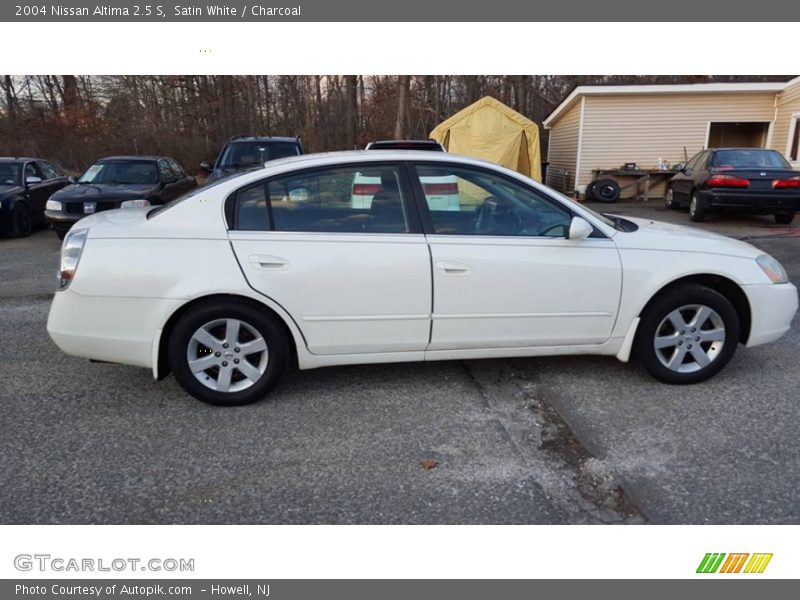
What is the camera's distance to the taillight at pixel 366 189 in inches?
139

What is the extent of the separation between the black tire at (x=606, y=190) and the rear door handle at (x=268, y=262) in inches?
575

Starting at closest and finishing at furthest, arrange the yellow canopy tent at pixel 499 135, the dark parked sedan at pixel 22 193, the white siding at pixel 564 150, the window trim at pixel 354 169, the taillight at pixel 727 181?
the window trim at pixel 354 169 < the dark parked sedan at pixel 22 193 < the taillight at pixel 727 181 < the yellow canopy tent at pixel 499 135 < the white siding at pixel 564 150

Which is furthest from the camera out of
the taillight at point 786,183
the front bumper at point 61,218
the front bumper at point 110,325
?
the taillight at point 786,183

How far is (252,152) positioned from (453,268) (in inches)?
299

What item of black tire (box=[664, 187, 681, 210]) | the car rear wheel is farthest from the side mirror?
the car rear wheel

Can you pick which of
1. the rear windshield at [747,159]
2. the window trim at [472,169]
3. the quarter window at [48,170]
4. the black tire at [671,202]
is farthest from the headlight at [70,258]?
the black tire at [671,202]

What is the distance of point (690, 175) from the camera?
12.4 metres

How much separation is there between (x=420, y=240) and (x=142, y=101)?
27559mm

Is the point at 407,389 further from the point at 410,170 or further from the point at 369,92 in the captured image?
the point at 369,92

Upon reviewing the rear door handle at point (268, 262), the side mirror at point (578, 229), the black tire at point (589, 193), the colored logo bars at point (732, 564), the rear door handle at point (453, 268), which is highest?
the side mirror at point (578, 229)

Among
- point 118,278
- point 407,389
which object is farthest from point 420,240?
point 118,278

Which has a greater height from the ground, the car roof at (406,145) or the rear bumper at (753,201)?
the car roof at (406,145)

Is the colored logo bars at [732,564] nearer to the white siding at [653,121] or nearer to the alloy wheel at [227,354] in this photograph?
the alloy wheel at [227,354]

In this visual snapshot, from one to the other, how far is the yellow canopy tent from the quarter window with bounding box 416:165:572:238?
11721 mm
